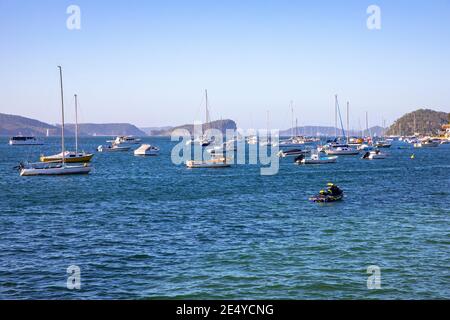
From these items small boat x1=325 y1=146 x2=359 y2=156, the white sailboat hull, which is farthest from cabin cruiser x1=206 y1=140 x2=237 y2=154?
the white sailboat hull

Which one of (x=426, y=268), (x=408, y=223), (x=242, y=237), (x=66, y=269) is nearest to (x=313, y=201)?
(x=408, y=223)

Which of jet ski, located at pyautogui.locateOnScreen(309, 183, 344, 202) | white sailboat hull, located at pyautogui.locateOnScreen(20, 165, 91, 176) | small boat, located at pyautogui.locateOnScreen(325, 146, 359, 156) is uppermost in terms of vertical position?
small boat, located at pyautogui.locateOnScreen(325, 146, 359, 156)

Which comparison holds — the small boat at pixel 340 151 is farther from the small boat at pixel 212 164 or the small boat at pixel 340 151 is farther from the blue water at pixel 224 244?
the blue water at pixel 224 244

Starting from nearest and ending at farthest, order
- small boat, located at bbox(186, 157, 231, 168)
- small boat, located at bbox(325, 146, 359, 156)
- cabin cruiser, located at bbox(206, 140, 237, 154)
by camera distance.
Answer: small boat, located at bbox(186, 157, 231, 168), small boat, located at bbox(325, 146, 359, 156), cabin cruiser, located at bbox(206, 140, 237, 154)

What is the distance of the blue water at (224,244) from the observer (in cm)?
2080

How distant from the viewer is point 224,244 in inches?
1123

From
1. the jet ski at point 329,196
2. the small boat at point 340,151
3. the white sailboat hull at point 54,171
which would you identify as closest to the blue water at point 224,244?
the jet ski at point 329,196

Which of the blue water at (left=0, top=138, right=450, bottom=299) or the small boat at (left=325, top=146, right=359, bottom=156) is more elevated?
the small boat at (left=325, top=146, right=359, bottom=156)

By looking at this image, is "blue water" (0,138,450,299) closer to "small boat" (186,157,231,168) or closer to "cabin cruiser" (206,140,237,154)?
"small boat" (186,157,231,168)

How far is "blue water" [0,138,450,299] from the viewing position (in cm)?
2080

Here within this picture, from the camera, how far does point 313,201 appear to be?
4666cm

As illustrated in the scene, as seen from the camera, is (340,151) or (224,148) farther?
(224,148)

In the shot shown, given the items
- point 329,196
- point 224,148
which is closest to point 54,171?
point 329,196

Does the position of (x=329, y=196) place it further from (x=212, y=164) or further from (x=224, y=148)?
(x=224, y=148)
